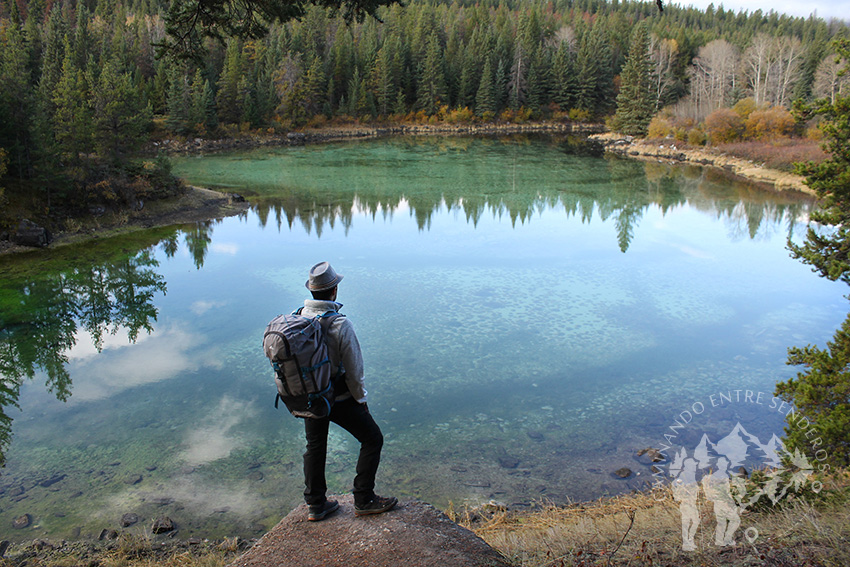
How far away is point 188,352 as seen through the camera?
12.5 meters

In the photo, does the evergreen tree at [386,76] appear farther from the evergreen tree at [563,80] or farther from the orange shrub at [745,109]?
the orange shrub at [745,109]

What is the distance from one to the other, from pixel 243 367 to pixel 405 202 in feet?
62.5

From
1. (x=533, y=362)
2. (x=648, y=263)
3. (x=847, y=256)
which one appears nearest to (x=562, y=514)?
(x=847, y=256)

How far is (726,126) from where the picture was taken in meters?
46.6

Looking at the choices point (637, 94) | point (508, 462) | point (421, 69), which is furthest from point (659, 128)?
point (508, 462)

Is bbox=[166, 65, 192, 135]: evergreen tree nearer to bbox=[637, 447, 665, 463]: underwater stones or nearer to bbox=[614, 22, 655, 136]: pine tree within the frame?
bbox=[614, 22, 655, 136]: pine tree

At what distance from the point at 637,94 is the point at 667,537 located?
60.7 meters

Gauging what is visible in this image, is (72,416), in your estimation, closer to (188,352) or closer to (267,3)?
(188,352)

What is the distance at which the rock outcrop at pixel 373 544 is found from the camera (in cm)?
400

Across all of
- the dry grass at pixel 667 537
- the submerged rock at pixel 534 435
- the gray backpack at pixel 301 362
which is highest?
the gray backpack at pixel 301 362

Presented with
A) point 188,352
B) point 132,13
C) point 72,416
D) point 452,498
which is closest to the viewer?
point 452,498

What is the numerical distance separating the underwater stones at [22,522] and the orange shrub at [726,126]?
49723mm

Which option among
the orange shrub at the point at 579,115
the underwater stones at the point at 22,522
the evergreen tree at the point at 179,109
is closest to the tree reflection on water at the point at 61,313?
the underwater stones at the point at 22,522

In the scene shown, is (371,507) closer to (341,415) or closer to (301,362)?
(341,415)
